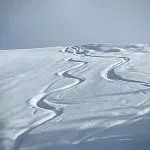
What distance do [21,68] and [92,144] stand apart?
34.7 inches

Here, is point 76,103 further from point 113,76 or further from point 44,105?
point 113,76

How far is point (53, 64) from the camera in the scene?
1.49 meters

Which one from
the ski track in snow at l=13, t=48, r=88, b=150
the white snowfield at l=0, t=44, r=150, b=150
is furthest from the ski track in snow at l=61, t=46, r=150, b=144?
the ski track in snow at l=13, t=48, r=88, b=150

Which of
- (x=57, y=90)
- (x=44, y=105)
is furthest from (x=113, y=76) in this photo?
(x=44, y=105)

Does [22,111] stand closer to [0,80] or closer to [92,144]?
[92,144]

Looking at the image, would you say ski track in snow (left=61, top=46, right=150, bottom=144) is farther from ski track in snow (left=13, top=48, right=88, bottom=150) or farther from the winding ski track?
ski track in snow (left=13, top=48, right=88, bottom=150)

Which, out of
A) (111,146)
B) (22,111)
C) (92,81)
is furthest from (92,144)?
(92,81)

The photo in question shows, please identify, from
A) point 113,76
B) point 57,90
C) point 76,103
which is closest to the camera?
point 76,103

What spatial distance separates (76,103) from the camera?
2.88 ft

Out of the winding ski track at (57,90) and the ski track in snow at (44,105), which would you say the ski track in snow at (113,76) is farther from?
the ski track in snow at (44,105)

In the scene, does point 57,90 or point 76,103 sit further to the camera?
point 57,90

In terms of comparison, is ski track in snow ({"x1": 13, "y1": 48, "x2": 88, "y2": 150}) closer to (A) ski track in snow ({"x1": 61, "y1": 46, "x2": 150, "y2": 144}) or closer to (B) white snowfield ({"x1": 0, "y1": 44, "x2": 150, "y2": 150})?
(B) white snowfield ({"x1": 0, "y1": 44, "x2": 150, "y2": 150})

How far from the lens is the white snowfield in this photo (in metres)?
0.63

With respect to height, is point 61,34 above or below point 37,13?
below
